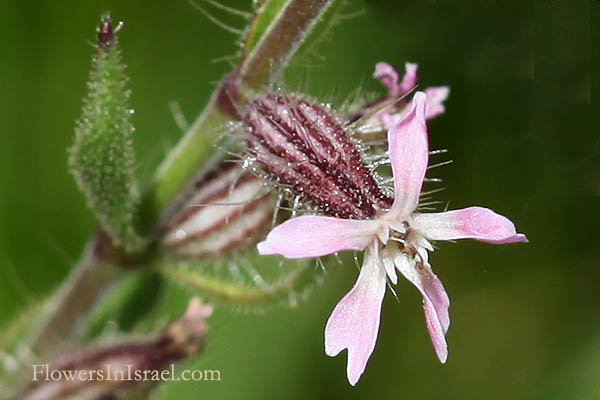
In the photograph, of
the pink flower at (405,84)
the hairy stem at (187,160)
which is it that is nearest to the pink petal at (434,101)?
the pink flower at (405,84)

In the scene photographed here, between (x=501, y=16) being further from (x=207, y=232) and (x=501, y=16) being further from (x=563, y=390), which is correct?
(x=563, y=390)

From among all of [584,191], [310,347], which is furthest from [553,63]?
[310,347]

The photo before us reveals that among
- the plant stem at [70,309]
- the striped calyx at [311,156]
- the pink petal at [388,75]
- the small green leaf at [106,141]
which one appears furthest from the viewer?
the plant stem at [70,309]

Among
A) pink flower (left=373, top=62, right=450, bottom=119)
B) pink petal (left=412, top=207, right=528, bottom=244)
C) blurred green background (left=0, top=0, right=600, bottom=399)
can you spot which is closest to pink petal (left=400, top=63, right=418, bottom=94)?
pink flower (left=373, top=62, right=450, bottom=119)

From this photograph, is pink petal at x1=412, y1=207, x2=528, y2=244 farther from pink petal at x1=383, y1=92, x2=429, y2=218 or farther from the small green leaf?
the small green leaf

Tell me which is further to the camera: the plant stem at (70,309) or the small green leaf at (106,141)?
the plant stem at (70,309)

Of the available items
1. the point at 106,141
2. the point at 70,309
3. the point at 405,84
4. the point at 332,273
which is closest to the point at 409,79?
the point at 405,84

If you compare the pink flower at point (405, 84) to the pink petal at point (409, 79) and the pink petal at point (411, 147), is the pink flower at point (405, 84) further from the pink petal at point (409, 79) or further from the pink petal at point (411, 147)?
the pink petal at point (411, 147)
